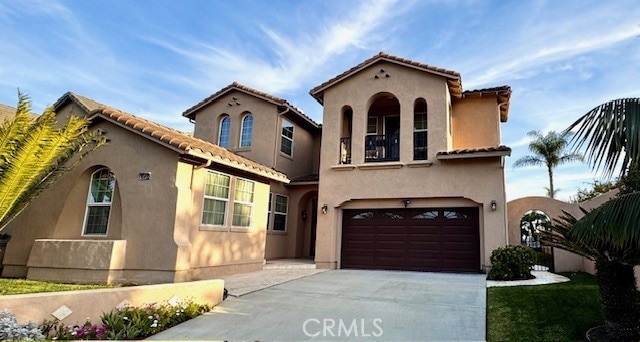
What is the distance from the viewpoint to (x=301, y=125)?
72.1 feet

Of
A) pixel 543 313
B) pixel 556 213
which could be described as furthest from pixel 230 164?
pixel 556 213

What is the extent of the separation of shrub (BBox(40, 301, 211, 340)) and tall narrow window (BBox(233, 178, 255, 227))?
6167 mm

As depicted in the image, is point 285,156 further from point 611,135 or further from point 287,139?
point 611,135

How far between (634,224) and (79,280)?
504 inches

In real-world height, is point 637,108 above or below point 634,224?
above

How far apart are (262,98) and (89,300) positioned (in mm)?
13809

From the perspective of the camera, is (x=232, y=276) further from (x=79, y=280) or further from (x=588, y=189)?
(x=588, y=189)

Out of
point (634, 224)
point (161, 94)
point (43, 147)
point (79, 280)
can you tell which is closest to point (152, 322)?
point (79, 280)

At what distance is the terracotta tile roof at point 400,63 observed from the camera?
16078 millimetres

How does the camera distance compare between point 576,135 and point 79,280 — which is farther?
point 79,280

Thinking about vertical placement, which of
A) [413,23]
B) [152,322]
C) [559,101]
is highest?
[413,23]

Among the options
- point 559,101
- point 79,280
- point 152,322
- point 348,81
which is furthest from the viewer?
point 348,81

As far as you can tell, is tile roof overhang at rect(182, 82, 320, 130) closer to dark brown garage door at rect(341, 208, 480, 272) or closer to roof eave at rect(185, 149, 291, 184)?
roof eave at rect(185, 149, 291, 184)

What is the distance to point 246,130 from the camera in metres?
20.4
